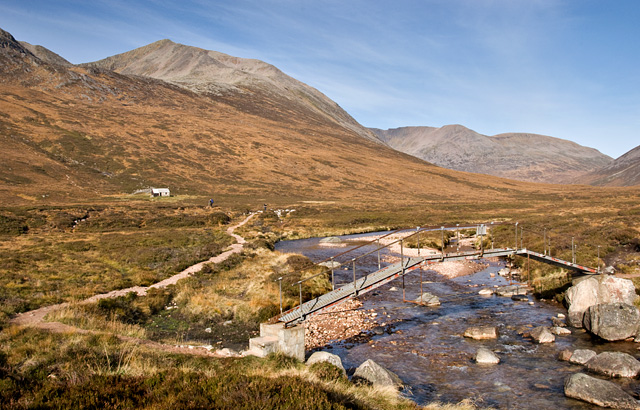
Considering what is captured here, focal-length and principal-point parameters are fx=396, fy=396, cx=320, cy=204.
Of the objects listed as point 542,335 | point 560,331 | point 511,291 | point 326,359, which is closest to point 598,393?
point 542,335

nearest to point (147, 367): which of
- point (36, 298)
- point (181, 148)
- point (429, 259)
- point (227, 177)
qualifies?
point (36, 298)

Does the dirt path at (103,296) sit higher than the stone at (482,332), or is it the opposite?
the dirt path at (103,296)

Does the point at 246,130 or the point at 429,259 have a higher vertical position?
the point at 246,130

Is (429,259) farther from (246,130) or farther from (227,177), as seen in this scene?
(246,130)

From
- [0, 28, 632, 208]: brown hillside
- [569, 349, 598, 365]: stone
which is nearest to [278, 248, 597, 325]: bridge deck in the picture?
[569, 349, 598, 365]: stone

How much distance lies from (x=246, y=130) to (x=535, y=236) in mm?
149469

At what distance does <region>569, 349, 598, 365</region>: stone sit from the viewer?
47.4 ft

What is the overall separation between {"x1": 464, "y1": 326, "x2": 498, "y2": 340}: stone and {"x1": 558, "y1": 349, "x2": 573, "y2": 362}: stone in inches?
112

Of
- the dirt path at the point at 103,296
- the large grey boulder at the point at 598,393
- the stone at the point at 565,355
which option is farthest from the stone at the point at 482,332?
the dirt path at the point at 103,296

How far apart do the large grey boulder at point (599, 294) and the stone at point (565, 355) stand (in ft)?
12.7

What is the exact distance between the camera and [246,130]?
6831 inches

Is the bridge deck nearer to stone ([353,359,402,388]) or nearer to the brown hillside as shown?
stone ([353,359,402,388])

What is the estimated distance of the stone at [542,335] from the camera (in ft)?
54.7

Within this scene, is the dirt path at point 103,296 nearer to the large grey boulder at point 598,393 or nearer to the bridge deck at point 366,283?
the bridge deck at point 366,283
